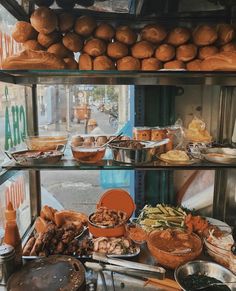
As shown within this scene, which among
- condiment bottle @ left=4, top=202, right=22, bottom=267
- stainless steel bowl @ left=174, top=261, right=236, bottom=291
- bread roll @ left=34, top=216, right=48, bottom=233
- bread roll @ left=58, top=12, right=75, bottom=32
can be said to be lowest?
stainless steel bowl @ left=174, top=261, right=236, bottom=291

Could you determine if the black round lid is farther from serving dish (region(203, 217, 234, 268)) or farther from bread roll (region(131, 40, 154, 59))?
bread roll (region(131, 40, 154, 59))

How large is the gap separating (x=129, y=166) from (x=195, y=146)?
1.11 ft

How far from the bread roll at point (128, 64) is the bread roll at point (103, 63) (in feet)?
0.12

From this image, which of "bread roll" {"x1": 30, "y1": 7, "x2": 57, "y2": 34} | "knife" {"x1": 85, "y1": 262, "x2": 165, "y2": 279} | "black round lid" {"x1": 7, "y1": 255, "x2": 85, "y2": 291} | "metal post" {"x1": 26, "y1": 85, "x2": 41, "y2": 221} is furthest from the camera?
"metal post" {"x1": 26, "y1": 85, "x2": 41, "y2": 221}

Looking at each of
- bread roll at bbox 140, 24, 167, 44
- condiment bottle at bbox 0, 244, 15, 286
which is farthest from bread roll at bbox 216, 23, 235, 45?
condiment bottle at bbox 0, 244, 15, 286

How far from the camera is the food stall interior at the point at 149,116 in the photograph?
3.68 feet

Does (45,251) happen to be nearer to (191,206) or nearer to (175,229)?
(175,229)

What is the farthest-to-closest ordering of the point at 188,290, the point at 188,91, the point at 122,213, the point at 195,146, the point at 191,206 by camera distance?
1. the point at 191,206
2. the point at 188,91
3. the point at 122,213
4. the point at 195,146
5. the point at 188,290

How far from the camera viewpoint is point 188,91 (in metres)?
1.59

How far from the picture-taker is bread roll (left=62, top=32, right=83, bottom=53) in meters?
1.24

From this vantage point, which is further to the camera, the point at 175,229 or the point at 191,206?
the point at 191,206

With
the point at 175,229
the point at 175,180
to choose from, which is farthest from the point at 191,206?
the point at 175,229

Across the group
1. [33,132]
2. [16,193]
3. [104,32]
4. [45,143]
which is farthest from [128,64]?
[16,193]

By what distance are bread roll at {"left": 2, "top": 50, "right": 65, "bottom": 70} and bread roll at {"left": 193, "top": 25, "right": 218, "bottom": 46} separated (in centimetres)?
64
